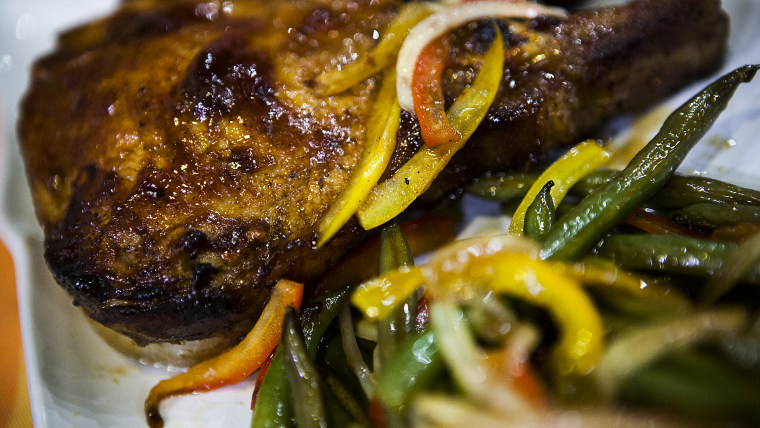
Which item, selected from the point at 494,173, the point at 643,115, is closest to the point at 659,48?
the point at 643,115

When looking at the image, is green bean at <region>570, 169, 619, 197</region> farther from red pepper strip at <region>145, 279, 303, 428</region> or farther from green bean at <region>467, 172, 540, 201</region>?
red pepper strip at <region>145, 279, 303, 428</region>

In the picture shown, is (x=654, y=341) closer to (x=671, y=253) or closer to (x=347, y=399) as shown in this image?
(x=671, y=253)

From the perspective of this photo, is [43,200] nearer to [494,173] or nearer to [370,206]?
[370,206]

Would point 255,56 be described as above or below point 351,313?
above

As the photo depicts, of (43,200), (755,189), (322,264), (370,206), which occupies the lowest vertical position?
(755,189)

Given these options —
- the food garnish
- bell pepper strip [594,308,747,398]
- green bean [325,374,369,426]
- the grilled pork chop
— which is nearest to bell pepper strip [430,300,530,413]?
the food garnish

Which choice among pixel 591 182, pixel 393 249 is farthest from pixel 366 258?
pixel 591 182
